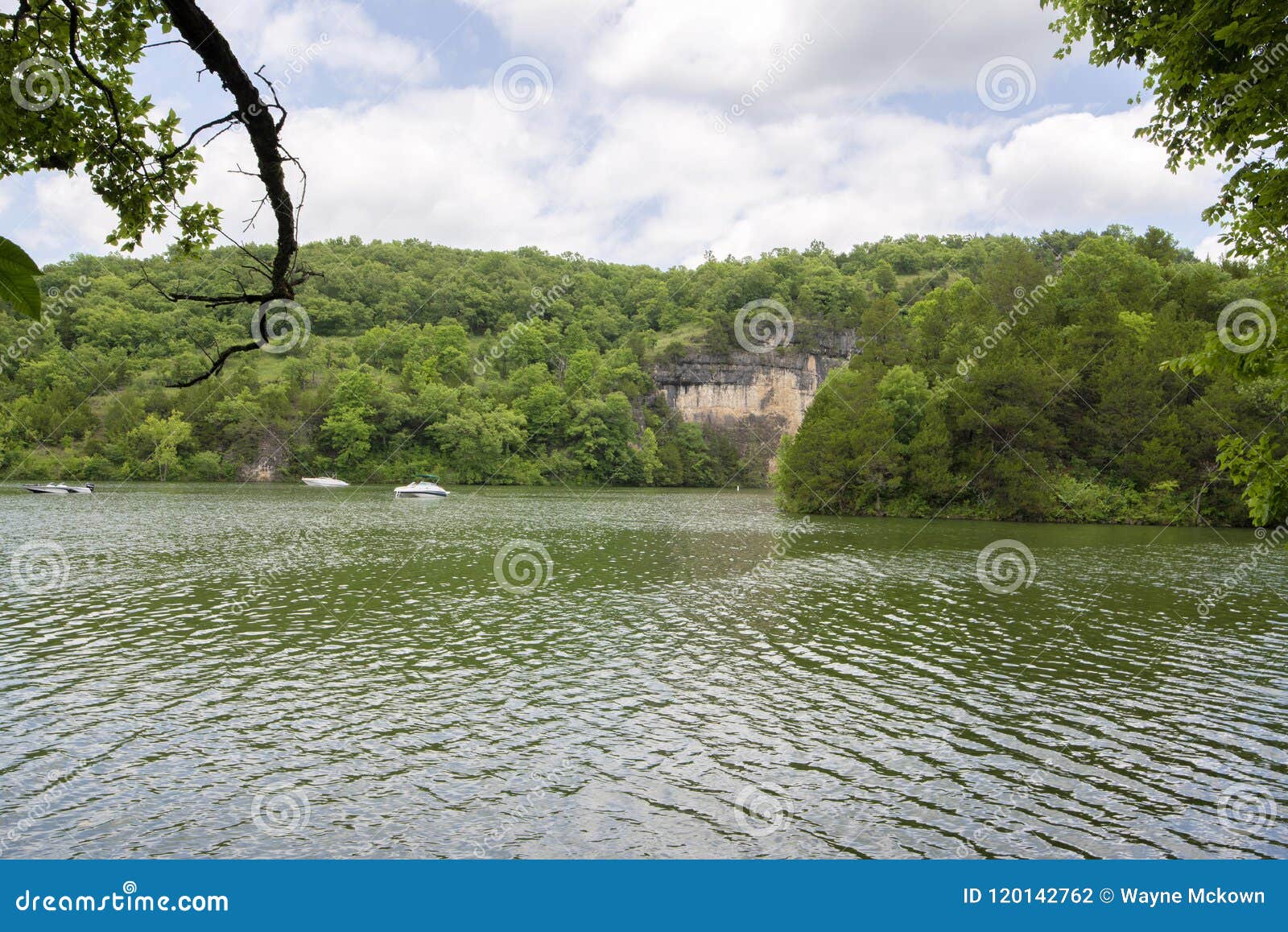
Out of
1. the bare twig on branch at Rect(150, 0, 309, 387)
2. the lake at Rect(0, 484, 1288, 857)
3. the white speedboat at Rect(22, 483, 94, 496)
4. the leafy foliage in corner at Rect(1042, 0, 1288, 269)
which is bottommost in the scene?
the white speedboat at Rect(22, 483, 94, 496)

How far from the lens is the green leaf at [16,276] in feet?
7.25

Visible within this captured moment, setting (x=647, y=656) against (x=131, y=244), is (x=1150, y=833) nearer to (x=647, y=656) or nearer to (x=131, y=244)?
(x=647, y=656)

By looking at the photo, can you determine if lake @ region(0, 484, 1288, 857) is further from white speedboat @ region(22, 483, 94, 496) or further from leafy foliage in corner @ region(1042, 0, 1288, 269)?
white speedboat @ region(22, 483, 94, 496)

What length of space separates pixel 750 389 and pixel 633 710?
138 metres

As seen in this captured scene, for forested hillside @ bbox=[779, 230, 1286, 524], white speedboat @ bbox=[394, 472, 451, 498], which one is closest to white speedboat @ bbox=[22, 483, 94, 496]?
white speedboat @ bbox=[394, 472, 451, 498]

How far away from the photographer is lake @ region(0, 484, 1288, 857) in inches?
424

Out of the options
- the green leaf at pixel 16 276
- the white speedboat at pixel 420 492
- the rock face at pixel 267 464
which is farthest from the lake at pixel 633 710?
the rock face at pixel 267 464

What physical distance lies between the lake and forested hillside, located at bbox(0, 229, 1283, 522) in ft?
21.5

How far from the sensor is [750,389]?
151125 millimetres

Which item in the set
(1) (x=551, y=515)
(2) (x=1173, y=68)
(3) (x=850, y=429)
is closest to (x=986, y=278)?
(3) (x=850, y=429)

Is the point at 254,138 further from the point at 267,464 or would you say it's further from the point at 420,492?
the point at 267,464

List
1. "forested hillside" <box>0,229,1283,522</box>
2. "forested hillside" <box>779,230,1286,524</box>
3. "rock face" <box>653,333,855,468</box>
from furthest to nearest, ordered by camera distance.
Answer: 1. "rock face" <box>653,333,855,468</box>
2. "forested hillside" <box>0,229,1283,522</box>
3. "forested hillside" <box>779,230,1286,524</box>

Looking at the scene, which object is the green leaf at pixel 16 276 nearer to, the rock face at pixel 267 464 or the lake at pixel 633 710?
the lake at pixel 633 710

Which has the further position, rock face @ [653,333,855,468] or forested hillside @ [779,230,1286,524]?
rock face @ [653,333,855,468]
